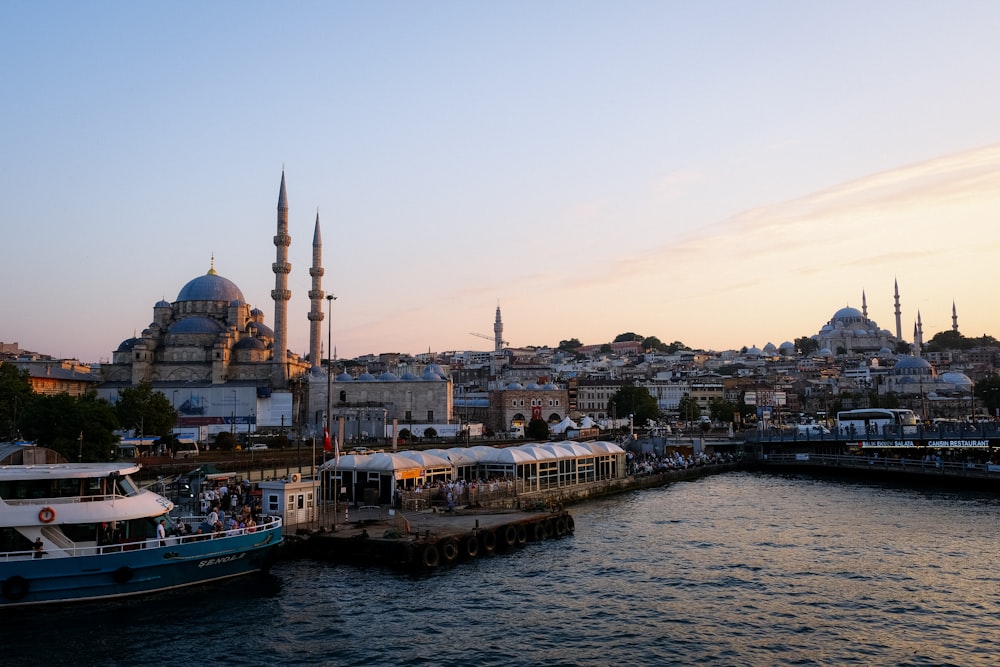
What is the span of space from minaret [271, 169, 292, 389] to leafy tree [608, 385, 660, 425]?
32.9m

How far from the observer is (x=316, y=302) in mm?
65375

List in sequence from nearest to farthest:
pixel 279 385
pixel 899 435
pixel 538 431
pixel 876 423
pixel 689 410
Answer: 1. pixel 899 435
2. pixel 876 423
3. pixel 538 431
4. pixel 279 385
5. pixel 689 410

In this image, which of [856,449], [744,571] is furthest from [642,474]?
[744,571]

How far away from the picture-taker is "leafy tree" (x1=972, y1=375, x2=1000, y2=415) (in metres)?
87.7

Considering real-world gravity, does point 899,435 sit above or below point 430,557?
above

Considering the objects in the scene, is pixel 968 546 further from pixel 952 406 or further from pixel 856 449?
pixel 952 406

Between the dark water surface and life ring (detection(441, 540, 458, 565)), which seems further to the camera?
life ring (detection(441, 540, 458, 565))

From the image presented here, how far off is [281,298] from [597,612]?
165ft

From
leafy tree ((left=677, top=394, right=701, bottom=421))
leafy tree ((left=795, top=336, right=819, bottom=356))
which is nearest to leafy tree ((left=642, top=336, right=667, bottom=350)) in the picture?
leafy tree ((left=795, top=336, right=819, bottom=356))

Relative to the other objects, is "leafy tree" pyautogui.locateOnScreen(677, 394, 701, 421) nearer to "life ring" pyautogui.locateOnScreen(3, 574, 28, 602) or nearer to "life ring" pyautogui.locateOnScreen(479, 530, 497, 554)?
"life ring" pyautogui.locateOnScreen(479, 530, 497, 554)

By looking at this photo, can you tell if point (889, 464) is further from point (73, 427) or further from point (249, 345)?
point (249, 345)

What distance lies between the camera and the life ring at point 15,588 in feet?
53.4

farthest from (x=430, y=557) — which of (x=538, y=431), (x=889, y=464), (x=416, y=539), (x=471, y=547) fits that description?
(x=538, y=431)

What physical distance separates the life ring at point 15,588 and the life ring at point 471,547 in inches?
412
